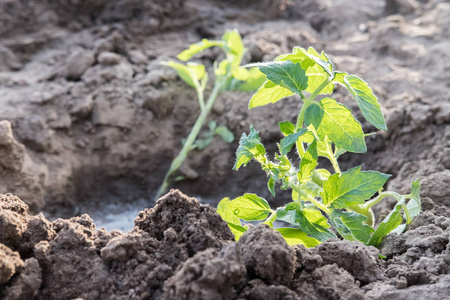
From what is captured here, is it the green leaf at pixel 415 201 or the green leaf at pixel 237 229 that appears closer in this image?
the green leaf at pixel 237 229

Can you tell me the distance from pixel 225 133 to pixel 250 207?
53.7 inches

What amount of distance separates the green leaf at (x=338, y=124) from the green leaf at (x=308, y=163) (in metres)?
0.07

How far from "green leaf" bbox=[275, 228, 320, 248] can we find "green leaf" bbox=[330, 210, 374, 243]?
0.10 metres

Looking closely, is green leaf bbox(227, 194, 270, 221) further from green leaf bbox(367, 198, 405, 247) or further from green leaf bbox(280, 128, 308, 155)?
green leaf bbox(367, 198, 405, 247)

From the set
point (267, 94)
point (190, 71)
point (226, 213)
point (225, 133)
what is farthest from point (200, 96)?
point (226, 213)

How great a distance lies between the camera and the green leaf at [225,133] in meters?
3.12

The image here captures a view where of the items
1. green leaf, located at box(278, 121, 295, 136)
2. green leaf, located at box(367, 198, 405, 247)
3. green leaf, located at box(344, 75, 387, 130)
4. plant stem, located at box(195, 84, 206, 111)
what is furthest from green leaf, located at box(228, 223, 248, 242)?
plant stem, located at box(195, 84, 206, 111)

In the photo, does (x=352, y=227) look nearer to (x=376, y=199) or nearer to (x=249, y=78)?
(x=376, y=199)

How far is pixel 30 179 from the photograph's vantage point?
278 centimetres

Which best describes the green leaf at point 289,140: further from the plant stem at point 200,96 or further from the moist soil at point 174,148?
the plant stem at point 200,96

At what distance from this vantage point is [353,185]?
5.79ft

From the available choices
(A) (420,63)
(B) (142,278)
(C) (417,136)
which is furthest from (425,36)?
(B) (142,278)

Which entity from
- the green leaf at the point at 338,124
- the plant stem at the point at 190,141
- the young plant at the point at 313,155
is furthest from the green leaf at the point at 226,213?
the plant stem at the point at 190,141

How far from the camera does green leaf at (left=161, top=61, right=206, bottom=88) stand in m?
3.05
